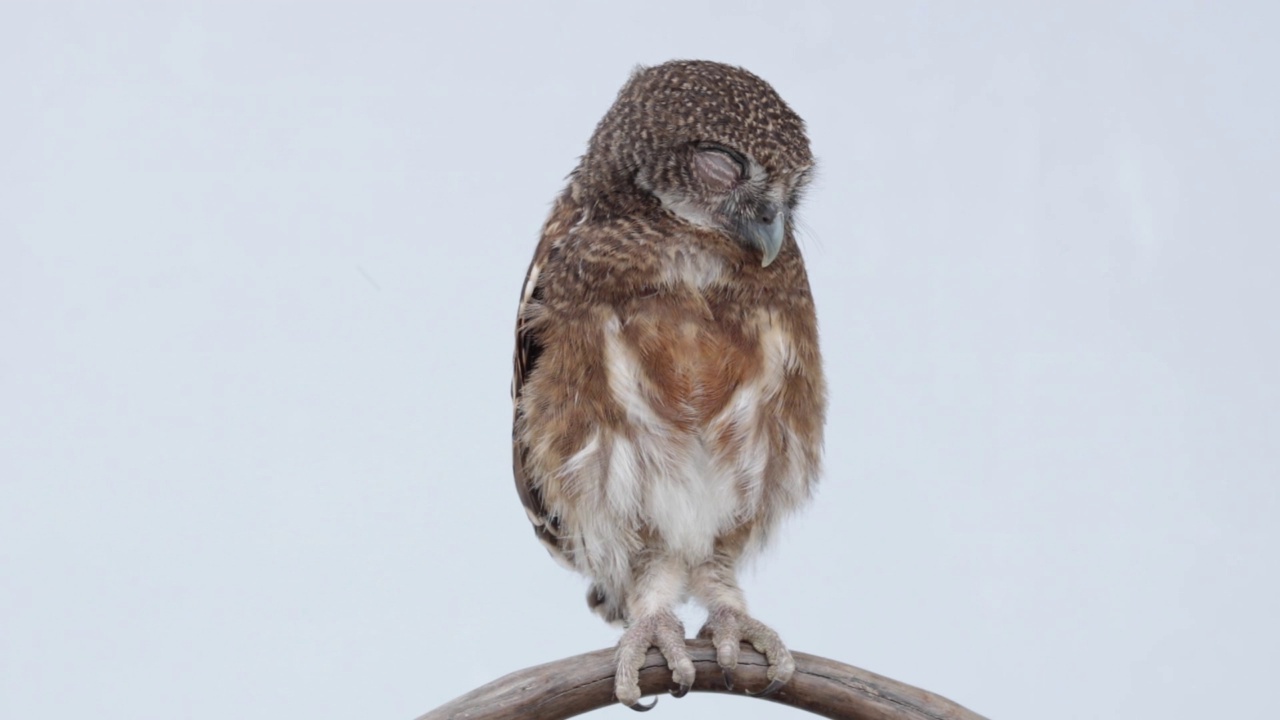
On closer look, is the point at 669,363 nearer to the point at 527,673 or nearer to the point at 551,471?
the point at 551,471

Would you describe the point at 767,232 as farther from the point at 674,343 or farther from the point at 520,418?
the point at 520,418

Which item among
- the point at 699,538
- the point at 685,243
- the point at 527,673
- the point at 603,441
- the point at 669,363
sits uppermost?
the point at 685,243

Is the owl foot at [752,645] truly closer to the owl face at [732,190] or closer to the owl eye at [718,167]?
the owl face at [732,190]

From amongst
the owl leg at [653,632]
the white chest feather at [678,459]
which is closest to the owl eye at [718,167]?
the white chest feather at [678,459]

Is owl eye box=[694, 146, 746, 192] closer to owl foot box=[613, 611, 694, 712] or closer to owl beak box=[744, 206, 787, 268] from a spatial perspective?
owl beak box=[744, 206, 787, 268]

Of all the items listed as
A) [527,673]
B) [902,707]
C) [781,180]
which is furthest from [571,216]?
[902,707]

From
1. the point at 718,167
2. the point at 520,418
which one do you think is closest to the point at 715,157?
the point at 718,167

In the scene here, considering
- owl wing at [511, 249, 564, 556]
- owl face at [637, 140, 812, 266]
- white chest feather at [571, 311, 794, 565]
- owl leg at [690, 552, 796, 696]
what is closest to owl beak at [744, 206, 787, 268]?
owl face at [637, 140, 812, 266]
